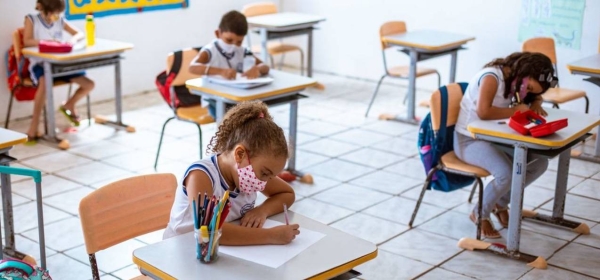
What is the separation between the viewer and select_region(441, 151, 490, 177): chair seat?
3775 mm

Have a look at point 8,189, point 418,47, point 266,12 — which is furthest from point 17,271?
point 266,12

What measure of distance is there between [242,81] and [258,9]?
2.92 metres

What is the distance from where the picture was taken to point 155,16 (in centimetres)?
687

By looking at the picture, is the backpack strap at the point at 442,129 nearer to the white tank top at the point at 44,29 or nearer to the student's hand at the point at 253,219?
the student's hand at the point at 253,219

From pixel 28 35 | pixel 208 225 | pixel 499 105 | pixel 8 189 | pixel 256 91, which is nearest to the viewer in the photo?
pixel 208 225

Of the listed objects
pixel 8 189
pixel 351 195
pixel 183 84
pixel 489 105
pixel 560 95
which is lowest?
pixel 351 195

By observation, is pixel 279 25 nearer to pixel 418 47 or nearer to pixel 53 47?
pixel 418 47

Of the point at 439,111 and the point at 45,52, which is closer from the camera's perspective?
the point at 439,111

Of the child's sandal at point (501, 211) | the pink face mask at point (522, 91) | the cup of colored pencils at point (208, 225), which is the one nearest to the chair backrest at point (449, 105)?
the pink face mask at point (522, 91)

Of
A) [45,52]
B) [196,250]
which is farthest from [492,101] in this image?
[45,52]

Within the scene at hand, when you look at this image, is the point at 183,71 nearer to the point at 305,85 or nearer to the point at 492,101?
the point at 305,85

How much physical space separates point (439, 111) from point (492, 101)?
0.26 meters

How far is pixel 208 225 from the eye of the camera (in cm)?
200

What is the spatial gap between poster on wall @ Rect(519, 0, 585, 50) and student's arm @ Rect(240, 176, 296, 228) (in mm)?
4392
